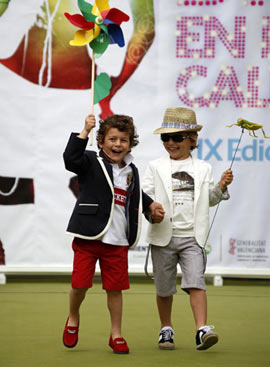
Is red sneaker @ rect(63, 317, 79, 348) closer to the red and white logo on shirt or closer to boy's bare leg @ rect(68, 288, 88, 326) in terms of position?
boy's bare leg @ rect(68, 288, 88, 326)

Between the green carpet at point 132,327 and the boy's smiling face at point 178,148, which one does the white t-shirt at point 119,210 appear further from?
the green carpet at point 132,327

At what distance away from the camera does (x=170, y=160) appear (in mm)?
4324

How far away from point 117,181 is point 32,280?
10.2ft

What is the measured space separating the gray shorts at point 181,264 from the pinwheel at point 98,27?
32.7 inches

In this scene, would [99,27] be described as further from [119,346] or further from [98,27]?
[119,346]

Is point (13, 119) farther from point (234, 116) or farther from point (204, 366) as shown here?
point (204, 366)

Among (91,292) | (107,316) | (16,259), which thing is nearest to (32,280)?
(16,259)

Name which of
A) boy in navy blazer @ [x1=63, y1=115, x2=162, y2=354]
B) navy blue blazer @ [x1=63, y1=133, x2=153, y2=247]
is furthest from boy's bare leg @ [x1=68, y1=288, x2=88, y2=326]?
navy blue blazer @ [x1=63, y1=133, x2=153, y2=247]

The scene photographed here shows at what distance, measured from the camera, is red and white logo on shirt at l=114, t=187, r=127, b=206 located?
402 centimetres

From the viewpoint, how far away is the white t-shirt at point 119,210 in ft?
13.1

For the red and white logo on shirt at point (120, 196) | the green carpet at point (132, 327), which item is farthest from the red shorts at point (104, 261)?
the green carpet at point (132, 327)

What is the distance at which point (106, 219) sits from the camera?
396 cm

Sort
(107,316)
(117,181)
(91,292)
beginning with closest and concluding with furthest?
1. (117,181)
2. (107,316)
3. (91,292)

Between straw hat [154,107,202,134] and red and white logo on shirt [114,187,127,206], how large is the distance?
453mm
